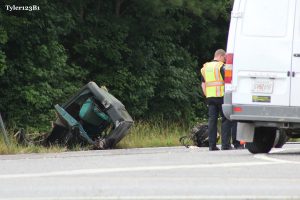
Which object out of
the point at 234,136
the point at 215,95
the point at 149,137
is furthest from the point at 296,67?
the point at 149,137

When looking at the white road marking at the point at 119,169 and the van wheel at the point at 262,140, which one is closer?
the white road marking at the point at 119,169

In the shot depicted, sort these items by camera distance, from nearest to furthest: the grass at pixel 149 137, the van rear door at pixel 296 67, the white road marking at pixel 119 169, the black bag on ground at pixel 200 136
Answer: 1. the white road marking at pixel 119 169
2. the van rear door at pixel 296 67
3. the black bag on ground at pixel 200 136
4. the grass at pixel 149 137

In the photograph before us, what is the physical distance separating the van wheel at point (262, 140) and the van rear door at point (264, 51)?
74 cm

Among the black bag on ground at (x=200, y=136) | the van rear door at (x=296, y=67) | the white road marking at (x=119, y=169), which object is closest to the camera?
the white road marking at (x=119, y=169)

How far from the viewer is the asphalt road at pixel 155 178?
9.47m

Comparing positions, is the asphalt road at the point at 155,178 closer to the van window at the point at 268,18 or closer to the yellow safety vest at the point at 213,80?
the van window at the point at 268,18

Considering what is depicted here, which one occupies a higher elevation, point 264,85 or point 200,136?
point 264,85

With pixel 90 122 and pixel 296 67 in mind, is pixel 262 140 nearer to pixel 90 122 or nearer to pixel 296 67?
pixel 296 67

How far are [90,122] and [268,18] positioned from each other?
573 cm

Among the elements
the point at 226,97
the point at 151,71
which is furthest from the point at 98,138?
the point at 151,71

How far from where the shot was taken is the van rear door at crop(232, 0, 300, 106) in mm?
14570

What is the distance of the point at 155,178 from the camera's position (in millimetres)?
10852

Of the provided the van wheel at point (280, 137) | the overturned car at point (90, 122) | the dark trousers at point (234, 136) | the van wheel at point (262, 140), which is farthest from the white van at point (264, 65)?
the overturned car at point (90, 122)

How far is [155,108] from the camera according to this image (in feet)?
121
